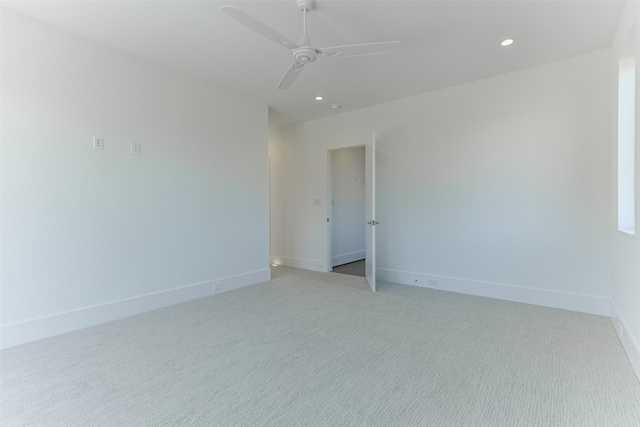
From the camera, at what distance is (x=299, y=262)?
574 cm

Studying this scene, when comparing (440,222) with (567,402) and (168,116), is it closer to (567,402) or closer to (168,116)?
(567,402)

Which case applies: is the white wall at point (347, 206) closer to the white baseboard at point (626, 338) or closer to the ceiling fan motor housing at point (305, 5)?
the ceiling fan motor housing at point (305, 5)

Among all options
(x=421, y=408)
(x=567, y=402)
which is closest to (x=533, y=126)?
(x=567, y=402)

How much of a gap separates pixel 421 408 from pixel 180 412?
132 centimetres

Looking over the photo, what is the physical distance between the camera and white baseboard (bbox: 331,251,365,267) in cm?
595

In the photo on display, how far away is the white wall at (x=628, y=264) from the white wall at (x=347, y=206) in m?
3.92

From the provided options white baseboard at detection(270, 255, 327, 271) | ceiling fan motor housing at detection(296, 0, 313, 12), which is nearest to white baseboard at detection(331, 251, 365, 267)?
white baseboard at detection(270, 255, 327, 271)

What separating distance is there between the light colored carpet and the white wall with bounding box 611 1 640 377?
6.1 inches

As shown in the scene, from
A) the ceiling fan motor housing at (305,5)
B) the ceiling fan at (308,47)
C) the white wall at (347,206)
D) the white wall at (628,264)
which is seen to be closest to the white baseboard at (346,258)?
the white wall at (347,206)

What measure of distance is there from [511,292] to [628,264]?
1.35 metres

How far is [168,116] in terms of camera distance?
351cm

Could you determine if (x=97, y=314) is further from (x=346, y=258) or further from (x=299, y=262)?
(x=346, y=258)

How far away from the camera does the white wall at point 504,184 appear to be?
3135 millimetres

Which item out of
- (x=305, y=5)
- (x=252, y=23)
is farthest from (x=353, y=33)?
(x=252, y=23)
